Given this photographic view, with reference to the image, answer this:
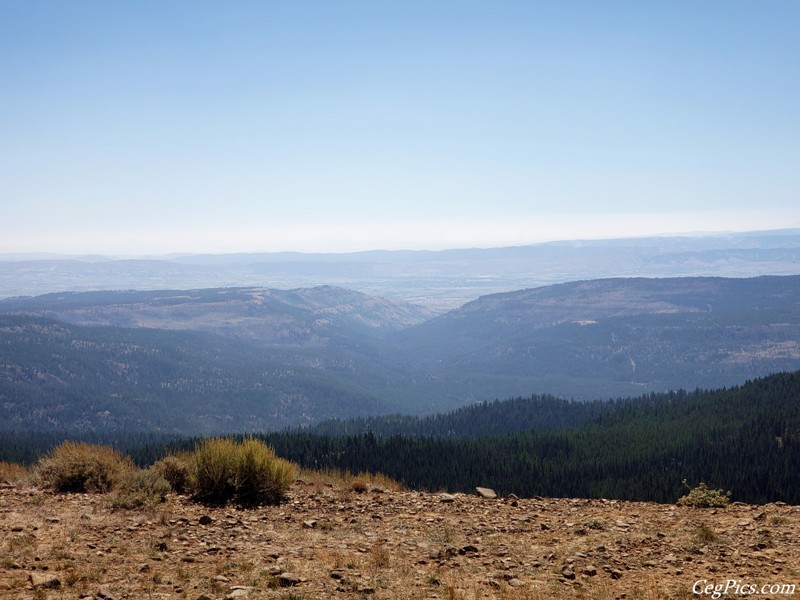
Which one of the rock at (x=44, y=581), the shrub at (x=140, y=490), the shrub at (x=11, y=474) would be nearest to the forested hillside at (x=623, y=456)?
the shrub at (x=11, y=474)

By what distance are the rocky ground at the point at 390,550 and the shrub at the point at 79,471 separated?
1.01m

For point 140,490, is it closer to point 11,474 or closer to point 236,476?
point 236,476

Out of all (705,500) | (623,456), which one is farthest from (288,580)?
(623,456)

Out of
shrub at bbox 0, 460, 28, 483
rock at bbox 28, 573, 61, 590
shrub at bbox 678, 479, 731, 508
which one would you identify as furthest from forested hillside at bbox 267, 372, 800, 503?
rock at bbox 28, 573, 61, 590

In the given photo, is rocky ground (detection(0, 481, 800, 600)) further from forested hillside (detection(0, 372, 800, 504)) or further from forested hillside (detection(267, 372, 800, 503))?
forested hillside (detection(0, 372, 800, 504))

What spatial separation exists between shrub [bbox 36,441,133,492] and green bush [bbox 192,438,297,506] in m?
3.41

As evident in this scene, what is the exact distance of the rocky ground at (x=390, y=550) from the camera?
1250cm

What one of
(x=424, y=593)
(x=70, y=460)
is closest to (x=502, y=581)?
(x=424, y=593)

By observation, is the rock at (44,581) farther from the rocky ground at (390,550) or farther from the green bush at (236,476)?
the green bush at (236,476)

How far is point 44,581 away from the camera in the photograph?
12.2 meters

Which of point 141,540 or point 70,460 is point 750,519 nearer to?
point 141,540

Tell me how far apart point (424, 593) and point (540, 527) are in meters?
6.07

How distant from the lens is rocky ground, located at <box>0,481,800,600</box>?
492 inches

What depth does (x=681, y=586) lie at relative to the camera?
1259 centimetres
